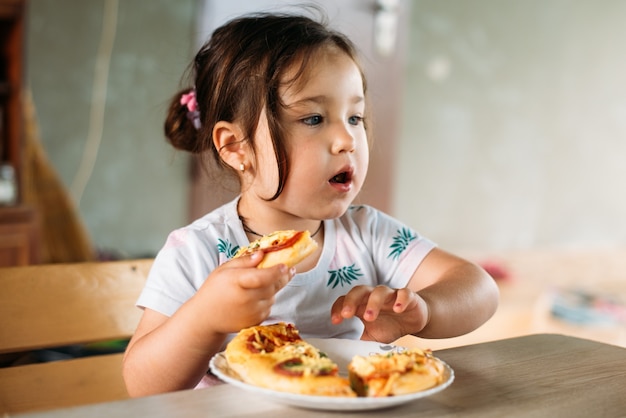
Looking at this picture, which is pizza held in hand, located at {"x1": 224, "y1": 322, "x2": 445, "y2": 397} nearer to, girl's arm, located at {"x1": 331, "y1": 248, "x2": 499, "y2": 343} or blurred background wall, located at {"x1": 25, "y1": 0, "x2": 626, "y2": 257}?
girl's arm, located at {"x1": 331, "y1": 248, "x2": 499, "y2": 343}

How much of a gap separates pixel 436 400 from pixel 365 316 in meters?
0.13

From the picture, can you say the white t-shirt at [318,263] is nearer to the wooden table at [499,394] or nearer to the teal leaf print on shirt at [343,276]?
the teal leaf print on shirt at [343,276]

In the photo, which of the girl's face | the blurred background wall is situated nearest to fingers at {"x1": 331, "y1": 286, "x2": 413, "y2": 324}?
the girl's face

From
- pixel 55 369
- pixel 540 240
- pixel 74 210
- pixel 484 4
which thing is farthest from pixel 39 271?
pixel 540 240

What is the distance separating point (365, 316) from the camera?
2.75 feet

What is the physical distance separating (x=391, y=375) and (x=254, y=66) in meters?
0.59

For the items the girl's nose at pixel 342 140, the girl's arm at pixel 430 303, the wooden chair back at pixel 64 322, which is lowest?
the wooden chair back at pixel 64 322

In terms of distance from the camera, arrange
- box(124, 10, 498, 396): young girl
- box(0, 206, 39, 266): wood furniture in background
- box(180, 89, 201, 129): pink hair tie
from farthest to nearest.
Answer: box(0, 206, 39, 266): wood furniture in background, box(180, 89, 201, 129): pink hair tie, box(124, 10, 498, 396): young girl

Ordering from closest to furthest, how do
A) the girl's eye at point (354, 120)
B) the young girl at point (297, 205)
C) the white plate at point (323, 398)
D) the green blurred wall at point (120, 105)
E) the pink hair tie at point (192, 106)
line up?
the white plate at point (323, 398) → the young girl at point (297, 205) → the girl's eye at point (354, 120) → the pink hair tie at point (192, 106) → the green blurred wall at point (120, 105)

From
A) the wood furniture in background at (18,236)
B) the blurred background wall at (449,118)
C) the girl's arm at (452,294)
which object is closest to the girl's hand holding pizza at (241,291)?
the girl's arm at (452,294)

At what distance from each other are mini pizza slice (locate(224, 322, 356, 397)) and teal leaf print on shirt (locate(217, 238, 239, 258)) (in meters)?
0.36

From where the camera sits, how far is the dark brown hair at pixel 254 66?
3.70 ft

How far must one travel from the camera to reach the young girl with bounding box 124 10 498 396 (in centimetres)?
105

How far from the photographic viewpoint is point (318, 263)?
123cm
